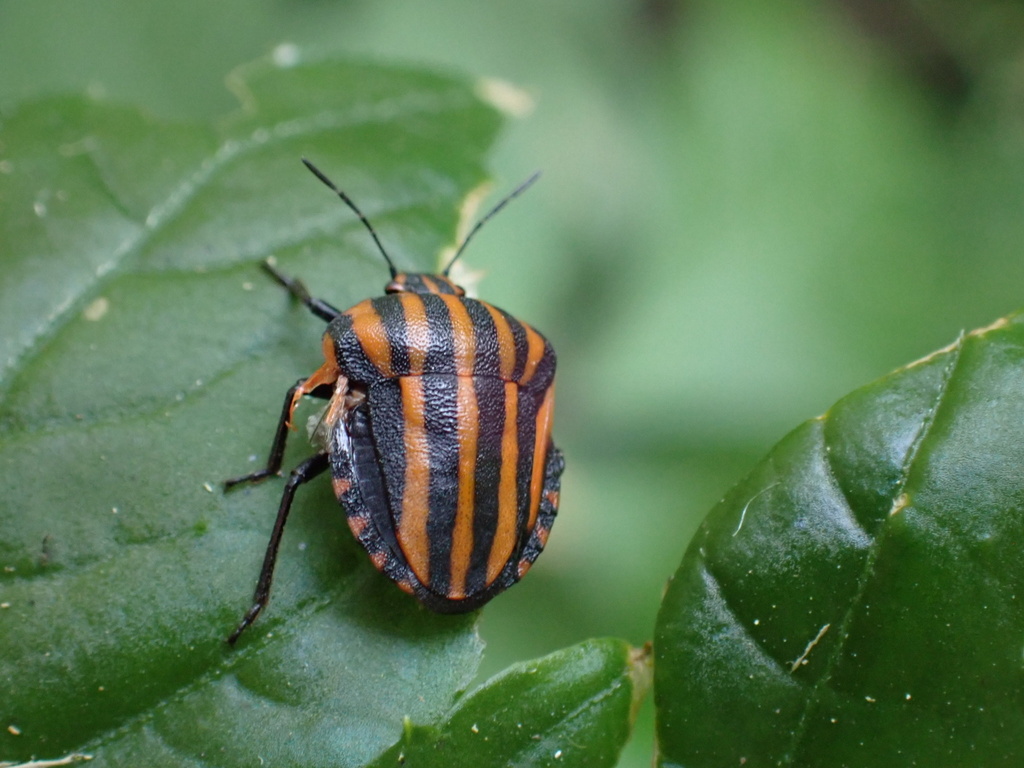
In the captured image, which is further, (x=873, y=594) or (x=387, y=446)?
(x=387, y=446)

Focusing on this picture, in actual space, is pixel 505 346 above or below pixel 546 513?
above

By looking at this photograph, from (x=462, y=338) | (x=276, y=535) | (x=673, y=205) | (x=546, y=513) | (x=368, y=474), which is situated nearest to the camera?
(x=276, y=535)

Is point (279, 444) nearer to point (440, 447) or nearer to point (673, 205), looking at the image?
point (440, 447)

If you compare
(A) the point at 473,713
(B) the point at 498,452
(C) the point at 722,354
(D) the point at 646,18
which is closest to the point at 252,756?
(A) the point at 473,713

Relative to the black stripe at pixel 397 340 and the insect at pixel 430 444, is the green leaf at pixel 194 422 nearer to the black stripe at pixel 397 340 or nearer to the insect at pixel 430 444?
the insect at pixel 430 444

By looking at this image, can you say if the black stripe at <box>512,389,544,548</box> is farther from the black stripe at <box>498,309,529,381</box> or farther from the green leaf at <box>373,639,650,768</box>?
the green leaf at <box>373,639,650,768</box>

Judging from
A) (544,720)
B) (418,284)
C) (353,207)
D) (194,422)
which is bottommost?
(544,720)

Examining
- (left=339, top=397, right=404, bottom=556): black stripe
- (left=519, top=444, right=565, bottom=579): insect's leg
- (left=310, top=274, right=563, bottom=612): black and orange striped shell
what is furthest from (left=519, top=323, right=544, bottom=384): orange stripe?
(left=339, top=397, right=404, bottom=556): black stripe

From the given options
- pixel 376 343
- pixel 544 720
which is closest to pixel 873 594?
pixel 544 720
